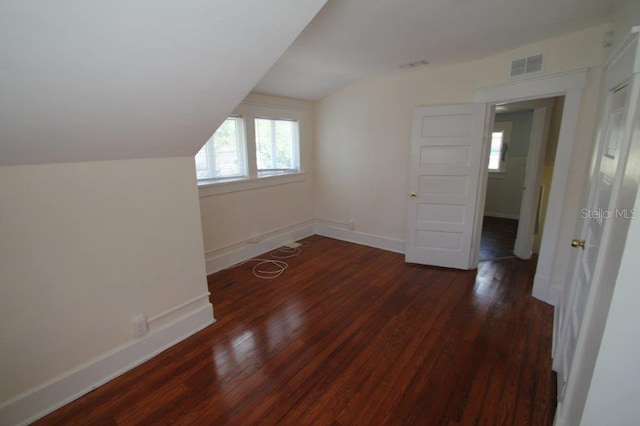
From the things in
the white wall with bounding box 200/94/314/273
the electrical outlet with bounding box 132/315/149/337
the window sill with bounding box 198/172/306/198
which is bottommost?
the electrical outlet with bounding box 132/315/149/337

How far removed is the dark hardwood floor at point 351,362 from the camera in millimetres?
1672

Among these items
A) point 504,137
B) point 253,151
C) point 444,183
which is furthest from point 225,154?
point 504,137

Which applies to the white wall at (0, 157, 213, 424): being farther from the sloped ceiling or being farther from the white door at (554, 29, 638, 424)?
the white door at (554, 29, 638, 424)

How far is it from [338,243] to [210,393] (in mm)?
2963

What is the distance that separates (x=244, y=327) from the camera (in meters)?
2.46

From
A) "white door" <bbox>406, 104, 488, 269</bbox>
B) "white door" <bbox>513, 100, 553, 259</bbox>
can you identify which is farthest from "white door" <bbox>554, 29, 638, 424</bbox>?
"white door" <bbox>513, 100, 553, 259</bbox>

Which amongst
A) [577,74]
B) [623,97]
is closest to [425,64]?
[577,74]

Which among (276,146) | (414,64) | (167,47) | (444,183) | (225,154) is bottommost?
(444,183)

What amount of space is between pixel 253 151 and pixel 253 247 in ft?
4.26

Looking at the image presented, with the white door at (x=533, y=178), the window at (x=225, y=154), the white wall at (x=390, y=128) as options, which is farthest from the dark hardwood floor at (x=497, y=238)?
the window at (x=225, y=154)

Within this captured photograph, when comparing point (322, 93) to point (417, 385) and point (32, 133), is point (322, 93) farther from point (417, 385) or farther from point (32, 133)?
point (417, 385)

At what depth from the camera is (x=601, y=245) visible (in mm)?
1188

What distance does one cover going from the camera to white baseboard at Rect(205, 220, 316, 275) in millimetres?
3504

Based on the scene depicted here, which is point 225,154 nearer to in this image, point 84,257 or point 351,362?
point 84,257
